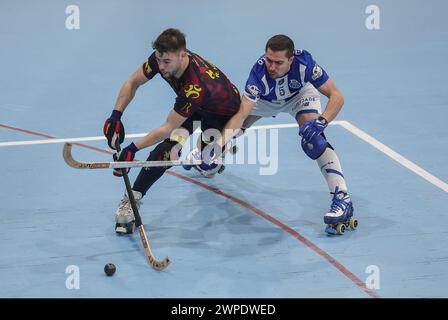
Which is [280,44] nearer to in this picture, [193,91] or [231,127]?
[193,91]

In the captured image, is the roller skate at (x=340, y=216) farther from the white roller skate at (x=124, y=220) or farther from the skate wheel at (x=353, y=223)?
the white roller skate at (x=124, y=220)

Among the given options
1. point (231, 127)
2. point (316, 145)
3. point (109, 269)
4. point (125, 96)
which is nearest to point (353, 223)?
point (316, 145)

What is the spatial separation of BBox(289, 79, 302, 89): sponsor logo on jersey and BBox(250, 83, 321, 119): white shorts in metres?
0.18

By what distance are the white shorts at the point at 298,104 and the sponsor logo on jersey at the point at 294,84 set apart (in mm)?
184

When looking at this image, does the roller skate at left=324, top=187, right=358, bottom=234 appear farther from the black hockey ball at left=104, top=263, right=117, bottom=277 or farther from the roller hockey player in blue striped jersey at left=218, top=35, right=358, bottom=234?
the black hockey ball at left=104, top=263, right=117, bottom=277

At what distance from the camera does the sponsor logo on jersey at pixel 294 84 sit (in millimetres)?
7112

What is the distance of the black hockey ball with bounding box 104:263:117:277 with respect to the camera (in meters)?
5.99

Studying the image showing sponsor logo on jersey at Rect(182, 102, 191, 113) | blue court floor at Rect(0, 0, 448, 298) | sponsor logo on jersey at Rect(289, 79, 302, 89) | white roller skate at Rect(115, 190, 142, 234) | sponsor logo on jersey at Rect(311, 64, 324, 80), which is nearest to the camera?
blue court floor at Rect(0, 0, 448, 298)

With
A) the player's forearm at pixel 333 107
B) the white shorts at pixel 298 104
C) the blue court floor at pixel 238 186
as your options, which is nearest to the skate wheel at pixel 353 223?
the blue court floor at pixel 238 186

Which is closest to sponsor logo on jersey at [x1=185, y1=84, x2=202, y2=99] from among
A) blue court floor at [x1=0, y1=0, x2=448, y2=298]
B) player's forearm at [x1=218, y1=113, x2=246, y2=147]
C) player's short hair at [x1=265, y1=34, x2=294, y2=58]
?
player's forearm at [x1=218, y1=113, x2=246, y2=147]

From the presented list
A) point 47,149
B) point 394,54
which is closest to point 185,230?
point 47,149

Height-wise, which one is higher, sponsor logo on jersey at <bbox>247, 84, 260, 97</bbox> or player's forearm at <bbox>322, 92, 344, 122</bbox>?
sponsor logo on jersey at <bbox>247, 84, 260, 97</bbox>

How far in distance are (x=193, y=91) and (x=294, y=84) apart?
42.0 inches

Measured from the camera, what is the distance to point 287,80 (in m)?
7.14
